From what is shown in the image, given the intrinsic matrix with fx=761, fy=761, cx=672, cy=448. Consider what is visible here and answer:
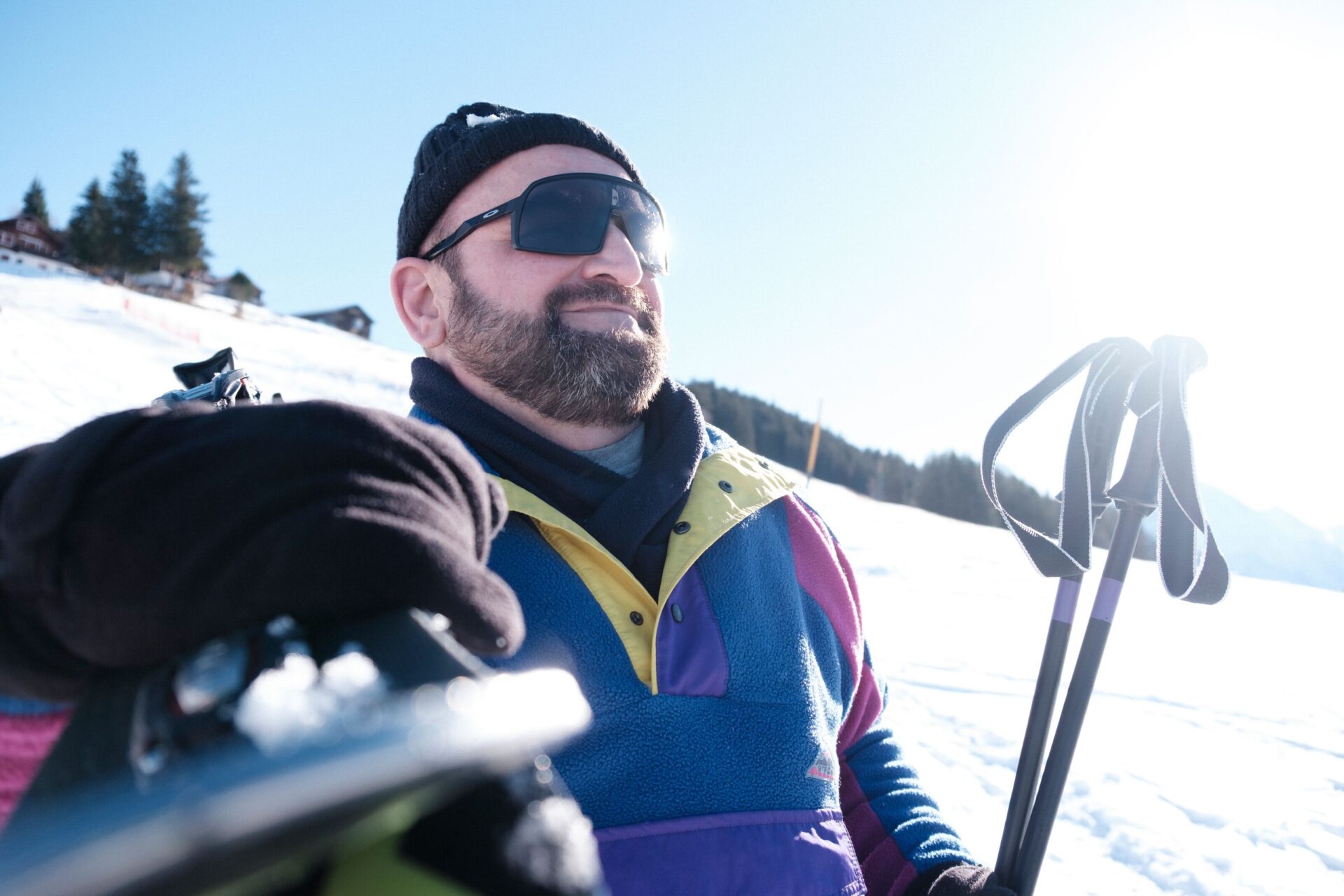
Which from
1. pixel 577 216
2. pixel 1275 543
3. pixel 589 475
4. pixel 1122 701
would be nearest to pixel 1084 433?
pixel 589 475

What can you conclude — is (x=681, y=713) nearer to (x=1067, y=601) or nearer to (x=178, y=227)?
(x=1067, y=601)

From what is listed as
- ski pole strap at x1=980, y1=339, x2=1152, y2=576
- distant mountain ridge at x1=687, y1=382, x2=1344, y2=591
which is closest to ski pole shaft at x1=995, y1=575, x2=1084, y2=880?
ski pole strap at x1=980, y1=339, x2=1152, y2=576

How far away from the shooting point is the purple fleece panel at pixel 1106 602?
6.06ft

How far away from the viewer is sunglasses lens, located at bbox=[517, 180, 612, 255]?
210cm

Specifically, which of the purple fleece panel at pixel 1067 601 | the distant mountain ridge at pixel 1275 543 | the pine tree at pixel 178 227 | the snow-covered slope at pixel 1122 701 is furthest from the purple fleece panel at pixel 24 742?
the distant mountain ridge at pixel 1275 543

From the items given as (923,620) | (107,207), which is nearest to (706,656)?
Result: (923,620)

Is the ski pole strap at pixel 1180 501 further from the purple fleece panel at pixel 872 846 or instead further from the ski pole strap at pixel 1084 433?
the purple fleece panel at pixel 872 846

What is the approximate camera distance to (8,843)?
399mm

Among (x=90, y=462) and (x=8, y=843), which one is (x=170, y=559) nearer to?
(x=90, y=462)

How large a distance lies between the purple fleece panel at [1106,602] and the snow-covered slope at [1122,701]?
147 centimetres

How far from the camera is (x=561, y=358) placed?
198cm

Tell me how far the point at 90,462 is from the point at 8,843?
341 millimetres

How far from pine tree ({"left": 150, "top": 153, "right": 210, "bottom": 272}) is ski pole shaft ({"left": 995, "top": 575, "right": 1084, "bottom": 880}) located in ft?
169

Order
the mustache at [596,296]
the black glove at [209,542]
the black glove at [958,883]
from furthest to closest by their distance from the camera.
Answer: the mustache at [596,296] → the black glove at [958,883] → the black glove at [209,542]
